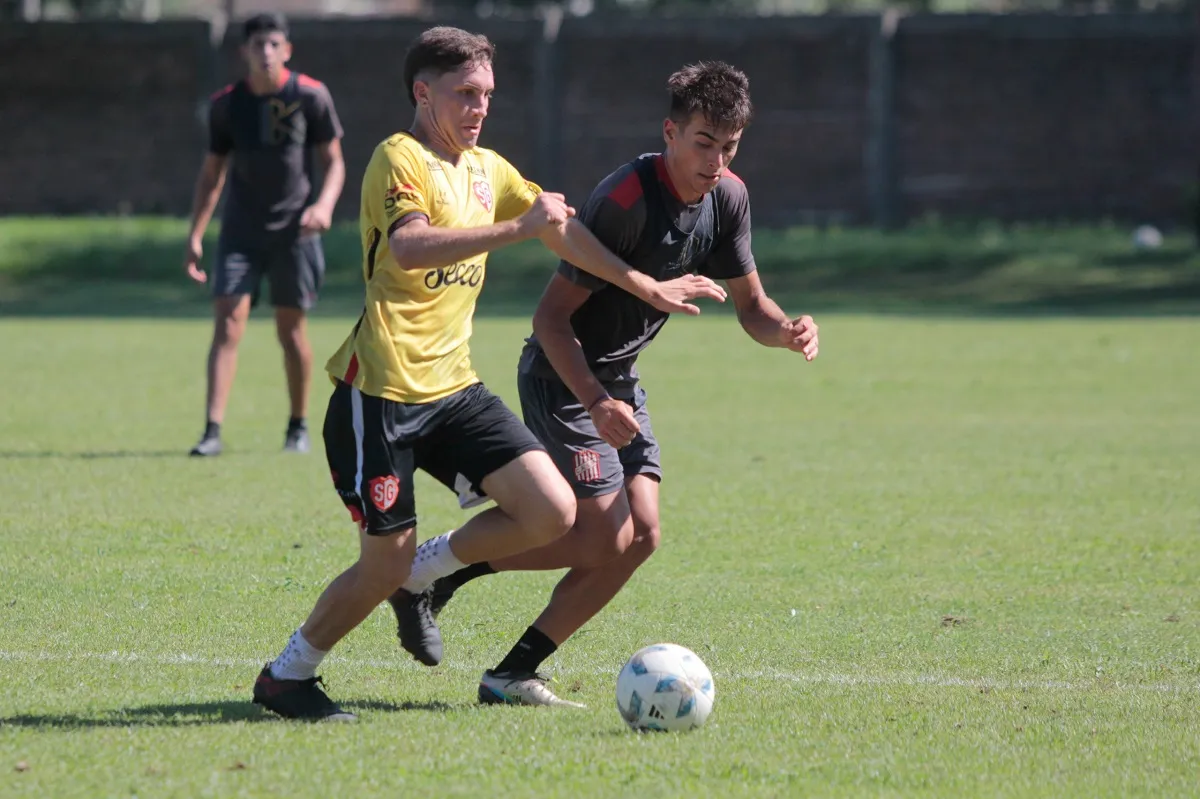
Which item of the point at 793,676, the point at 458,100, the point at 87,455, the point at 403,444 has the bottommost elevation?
the point at 87,455

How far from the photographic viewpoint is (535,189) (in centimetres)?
569

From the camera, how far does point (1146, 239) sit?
29.0 meters

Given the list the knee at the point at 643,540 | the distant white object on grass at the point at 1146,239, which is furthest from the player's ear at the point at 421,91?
the distant white object on grass at the point at 1146,239

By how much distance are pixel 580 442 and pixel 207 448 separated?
18.5 ft

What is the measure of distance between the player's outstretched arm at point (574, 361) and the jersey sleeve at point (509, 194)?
0.26 m

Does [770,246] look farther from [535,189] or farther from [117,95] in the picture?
[535,189]

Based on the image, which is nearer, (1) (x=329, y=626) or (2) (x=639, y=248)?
(1) (x=329, y=626)

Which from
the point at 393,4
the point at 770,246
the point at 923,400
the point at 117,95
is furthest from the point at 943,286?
the point at 393,4

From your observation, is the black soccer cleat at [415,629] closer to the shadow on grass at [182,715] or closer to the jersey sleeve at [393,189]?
the shadow on grass at [182,715]

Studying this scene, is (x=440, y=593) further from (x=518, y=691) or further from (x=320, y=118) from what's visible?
(x=320, y=118)

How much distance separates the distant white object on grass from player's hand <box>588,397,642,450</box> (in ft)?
82.2

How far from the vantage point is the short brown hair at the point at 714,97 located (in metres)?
5.39

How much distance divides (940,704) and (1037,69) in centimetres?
2761

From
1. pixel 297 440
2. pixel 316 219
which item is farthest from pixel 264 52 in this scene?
pixel 297 440
